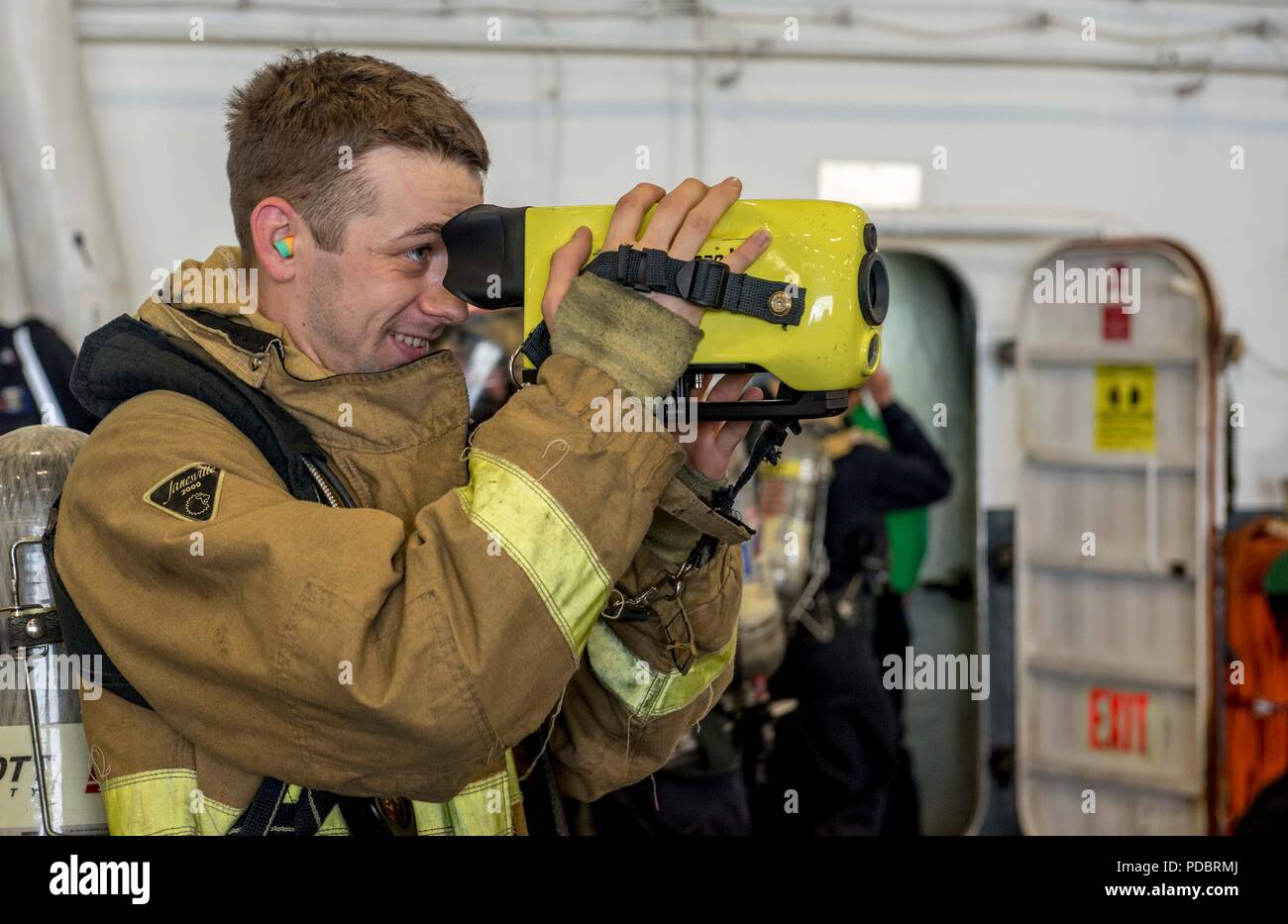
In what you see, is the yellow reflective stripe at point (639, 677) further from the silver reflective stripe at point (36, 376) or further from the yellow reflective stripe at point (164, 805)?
the silver reflective stripe at point (36, 376)

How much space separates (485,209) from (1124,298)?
3.51 metres

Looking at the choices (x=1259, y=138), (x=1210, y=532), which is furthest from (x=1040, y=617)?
(x=1259, y=138)

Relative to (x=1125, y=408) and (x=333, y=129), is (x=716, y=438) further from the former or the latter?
(x=1125, y=408)

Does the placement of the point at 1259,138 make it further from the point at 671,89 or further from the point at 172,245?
the point at 172,245

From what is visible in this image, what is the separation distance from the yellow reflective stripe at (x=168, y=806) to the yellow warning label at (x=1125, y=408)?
375 centimetres

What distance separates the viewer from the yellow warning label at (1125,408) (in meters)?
4.21

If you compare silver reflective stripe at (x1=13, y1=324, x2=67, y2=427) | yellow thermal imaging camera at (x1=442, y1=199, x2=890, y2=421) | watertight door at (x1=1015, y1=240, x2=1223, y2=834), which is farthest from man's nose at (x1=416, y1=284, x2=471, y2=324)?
watertight door at (x1=1015, y1=240, x2=1223, y2=834)

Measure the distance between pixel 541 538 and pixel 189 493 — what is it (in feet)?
1.02

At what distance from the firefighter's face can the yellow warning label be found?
3460mm

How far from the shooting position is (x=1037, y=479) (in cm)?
442

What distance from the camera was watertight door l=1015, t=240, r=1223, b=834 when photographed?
4.07m

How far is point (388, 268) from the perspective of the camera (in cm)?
128

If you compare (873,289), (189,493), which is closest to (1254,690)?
(873,289)

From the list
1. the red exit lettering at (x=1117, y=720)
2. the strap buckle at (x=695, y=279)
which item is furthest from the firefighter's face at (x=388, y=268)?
the red exit lettering at (x=1117, y=720)
